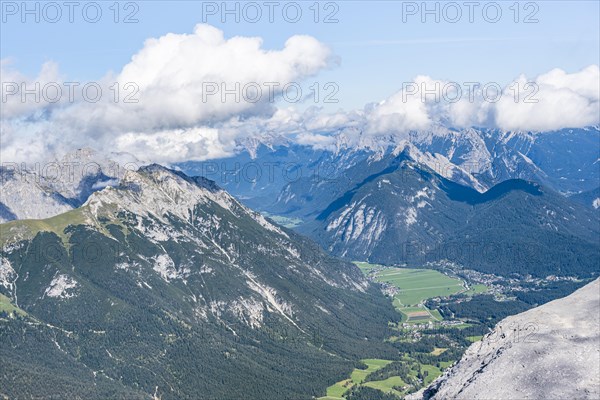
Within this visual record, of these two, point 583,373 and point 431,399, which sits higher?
point 583,373

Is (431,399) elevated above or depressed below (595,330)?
below

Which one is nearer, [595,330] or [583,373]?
[583,373]

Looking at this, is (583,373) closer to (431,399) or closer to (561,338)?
(561,338)

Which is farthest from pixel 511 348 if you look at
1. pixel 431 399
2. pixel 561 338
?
pixel 431 399

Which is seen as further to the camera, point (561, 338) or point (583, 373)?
point (561, 338)

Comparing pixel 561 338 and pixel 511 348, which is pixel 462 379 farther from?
pixel 561 338

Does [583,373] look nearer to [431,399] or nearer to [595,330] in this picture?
[595,330]

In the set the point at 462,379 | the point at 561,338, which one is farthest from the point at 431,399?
the point at 561,338

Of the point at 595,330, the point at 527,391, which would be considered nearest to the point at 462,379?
the point at 527,391
